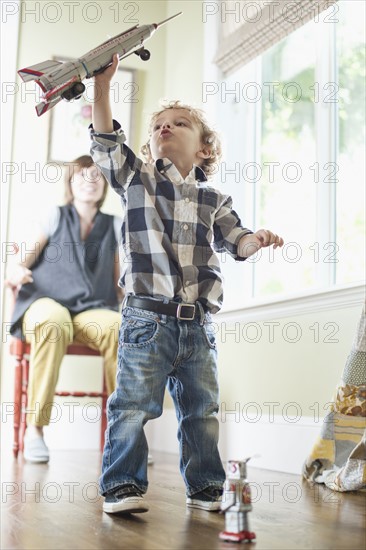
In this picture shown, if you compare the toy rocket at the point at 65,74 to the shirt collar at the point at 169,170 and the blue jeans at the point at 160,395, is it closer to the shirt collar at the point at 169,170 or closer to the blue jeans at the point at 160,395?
the shirt collar at the point at 169,170

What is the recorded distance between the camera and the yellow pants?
8.88 feet

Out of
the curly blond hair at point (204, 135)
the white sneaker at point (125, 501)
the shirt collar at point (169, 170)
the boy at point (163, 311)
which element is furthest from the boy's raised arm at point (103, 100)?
the white sneaker at point (125, 501)

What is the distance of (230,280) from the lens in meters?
3.03

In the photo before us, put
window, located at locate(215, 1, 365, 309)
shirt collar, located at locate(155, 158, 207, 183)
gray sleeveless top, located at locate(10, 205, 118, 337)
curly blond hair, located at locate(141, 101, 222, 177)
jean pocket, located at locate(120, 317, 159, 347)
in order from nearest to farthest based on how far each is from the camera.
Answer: jean pocket, located at locate(120, 317, 159, 347)
shirt collar, located at locate(155, 158, 207, 183)
curly blond hair, located at locate(141, 101, 222, 177)
window, located at locate(215, 1, 365, 309)
gray sleeveless top, located at locate(10, 205, 118, 337)

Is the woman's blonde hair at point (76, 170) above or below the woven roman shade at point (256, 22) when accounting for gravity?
below

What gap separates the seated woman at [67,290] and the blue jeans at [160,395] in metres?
1.11

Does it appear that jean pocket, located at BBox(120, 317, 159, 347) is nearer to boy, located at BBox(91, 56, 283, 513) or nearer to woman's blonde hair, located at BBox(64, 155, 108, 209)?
boy, located at BBox(91, 56, 283, 513)

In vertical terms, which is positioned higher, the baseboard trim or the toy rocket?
the toy rocket

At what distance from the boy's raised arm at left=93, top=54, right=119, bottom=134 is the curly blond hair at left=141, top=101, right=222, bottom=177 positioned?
25 centimetres

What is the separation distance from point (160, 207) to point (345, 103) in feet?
3.75

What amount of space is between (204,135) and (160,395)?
652 mm

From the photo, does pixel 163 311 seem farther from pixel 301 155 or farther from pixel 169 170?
pixel 301 155

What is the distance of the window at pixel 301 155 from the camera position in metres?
2.47

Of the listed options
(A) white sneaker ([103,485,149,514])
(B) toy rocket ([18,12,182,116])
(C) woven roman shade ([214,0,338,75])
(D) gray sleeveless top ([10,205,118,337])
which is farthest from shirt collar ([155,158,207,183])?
(D) gray sleeveless top ([10,205,118,337])
